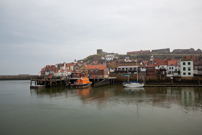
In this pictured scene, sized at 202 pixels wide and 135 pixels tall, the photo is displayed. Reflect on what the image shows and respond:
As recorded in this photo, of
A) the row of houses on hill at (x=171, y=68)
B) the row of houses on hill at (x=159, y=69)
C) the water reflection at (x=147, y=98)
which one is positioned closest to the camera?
the water reflection at (x=147, y=98)

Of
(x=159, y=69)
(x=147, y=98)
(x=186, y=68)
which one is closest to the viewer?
(x=147, y=98)

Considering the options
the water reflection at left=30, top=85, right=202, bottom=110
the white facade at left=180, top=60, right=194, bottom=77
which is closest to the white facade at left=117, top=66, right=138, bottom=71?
the white facade at left=180, top=60, right=194, bottom=77

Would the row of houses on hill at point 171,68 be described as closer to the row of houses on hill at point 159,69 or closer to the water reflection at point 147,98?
the row of houses on hill at point 159,69

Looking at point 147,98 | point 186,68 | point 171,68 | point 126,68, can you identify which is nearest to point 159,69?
point 171,68

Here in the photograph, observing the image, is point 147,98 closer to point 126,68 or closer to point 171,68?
point 171,68

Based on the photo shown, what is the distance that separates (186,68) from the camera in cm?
6391

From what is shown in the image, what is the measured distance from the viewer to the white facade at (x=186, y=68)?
208ft

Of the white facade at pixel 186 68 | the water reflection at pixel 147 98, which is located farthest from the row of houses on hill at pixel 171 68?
the water reflection at pixel 147 98

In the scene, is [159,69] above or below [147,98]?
above

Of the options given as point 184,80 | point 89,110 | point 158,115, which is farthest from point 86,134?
point 184,80

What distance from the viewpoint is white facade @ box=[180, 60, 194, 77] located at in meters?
63.3

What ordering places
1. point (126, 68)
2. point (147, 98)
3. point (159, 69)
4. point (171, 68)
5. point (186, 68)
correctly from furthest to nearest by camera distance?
point (126, 68) → point (159, 69) → point (171, 68) → point (186, 68) → point (147, 98)

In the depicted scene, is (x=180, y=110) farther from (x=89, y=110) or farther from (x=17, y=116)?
(x=17, y=116)

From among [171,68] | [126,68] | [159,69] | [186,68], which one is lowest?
[159,69]
